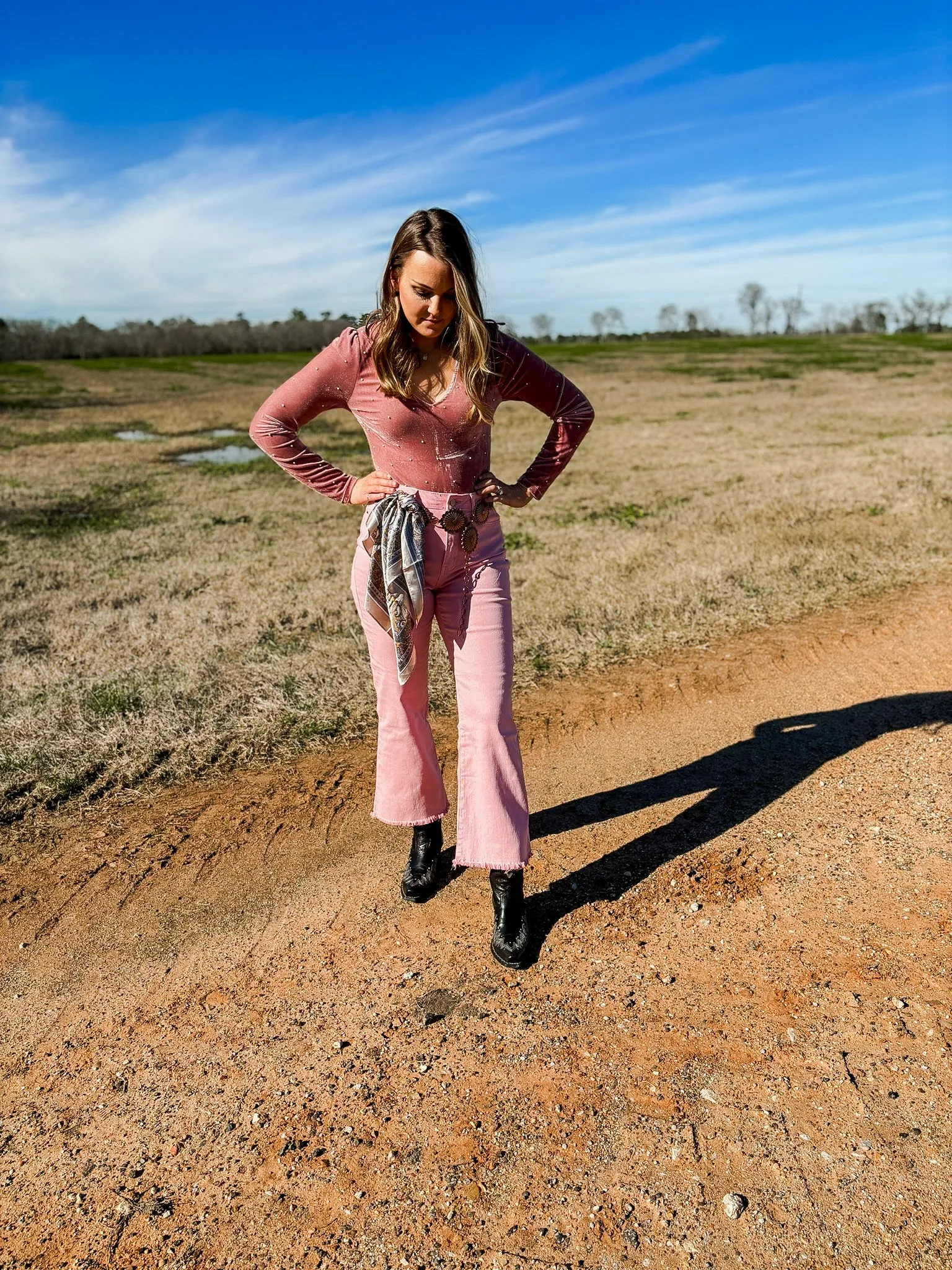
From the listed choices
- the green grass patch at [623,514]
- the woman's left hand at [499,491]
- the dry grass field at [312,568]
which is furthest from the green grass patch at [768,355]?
the woman's left hand at [499,491]

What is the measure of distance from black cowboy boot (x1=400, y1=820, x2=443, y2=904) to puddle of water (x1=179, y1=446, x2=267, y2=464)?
1436cm

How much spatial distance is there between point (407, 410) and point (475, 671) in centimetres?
88

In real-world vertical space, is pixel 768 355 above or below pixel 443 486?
above

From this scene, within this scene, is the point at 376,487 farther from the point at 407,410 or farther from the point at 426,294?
the point at 426,294

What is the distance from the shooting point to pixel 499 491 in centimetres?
298

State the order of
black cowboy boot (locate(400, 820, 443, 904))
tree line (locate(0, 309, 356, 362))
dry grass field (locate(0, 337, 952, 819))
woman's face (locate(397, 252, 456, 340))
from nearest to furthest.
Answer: woman's face (locate(397, 252, 456, 340)) < black cowboy boot (locate(400, 820, 443, 904)) < dry grass field (locate(0, 337, 952, 819)) < tree line (locate(0, 309, 356, 362))

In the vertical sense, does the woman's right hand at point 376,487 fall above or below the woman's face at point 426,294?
below

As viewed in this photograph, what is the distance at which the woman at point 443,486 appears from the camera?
265cm

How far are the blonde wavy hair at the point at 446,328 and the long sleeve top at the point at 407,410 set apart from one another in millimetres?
43

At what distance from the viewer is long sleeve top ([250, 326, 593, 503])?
2.75 m

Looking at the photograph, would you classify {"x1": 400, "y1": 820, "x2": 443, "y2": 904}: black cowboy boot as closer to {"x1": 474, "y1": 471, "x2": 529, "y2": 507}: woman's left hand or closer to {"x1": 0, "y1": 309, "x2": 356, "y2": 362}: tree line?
{"x1": 474, "y1": 471, "x2": 529, "y2": 507}: woman's left hand

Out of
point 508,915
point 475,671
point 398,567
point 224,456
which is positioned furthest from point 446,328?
point 224,456

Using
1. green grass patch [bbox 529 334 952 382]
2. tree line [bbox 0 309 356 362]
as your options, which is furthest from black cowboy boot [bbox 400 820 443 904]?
tree line [bbox 0 309 356 362]

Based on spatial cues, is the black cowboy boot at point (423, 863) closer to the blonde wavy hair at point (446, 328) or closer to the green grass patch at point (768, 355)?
the blonde wavy hair at point (446, 328)
